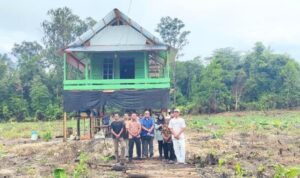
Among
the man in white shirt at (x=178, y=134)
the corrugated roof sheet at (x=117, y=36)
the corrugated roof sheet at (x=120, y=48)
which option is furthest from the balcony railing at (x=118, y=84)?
the man in white shirt at (x=178, y=134)

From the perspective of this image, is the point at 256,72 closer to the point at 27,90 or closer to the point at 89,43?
the point at 27,90

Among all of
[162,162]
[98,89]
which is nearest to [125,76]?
[98,89]

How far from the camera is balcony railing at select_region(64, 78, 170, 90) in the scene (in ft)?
68.9

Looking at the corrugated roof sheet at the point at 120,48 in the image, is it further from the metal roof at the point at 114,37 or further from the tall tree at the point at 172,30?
the tall tree at the point at 172,30

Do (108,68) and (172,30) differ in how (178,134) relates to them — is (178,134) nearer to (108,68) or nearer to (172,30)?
(108,68)

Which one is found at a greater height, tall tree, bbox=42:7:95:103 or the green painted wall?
tall tree, bbox=42:7:95:103

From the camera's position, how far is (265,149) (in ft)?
61.8

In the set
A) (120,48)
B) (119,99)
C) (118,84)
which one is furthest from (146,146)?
(120,48)

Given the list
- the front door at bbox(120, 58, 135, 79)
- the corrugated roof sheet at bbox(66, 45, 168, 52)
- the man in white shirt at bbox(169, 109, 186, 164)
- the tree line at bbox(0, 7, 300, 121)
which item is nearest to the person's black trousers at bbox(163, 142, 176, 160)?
the man in white shirt at bbox(169, 109, 186, 164)

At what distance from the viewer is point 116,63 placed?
2320 cm

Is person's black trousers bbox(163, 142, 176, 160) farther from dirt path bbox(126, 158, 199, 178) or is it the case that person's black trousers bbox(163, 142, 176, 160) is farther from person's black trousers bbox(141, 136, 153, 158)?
person's black trousers bbox(141, 136, 153, 158)

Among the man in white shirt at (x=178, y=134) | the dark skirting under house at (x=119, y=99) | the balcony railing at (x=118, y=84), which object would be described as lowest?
the man in white shirt at (x=178, y=134)

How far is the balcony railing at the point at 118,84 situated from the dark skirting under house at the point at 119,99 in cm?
24

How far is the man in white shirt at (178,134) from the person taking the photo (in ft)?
44.9
